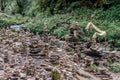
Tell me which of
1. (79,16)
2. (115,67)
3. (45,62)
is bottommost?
(115,67)

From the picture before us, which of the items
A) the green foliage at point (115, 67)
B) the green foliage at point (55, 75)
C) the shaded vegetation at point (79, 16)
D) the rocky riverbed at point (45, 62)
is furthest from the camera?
the shaded vegetation at point (79, 16)

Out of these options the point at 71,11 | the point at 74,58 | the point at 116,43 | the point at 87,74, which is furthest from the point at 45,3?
the point at 87,74

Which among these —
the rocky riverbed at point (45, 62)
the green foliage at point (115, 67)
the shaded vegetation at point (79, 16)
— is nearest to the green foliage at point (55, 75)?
the rocky riverbed at point (45, 62)

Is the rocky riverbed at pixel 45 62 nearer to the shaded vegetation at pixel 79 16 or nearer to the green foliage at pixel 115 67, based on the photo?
the green foliage at pixel 115 67

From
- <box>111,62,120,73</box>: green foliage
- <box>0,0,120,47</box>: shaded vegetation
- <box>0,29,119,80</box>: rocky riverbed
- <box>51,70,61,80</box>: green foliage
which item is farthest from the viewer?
<box>0,0,120,47</box>: shaded vegetation

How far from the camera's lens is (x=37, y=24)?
16641 mm

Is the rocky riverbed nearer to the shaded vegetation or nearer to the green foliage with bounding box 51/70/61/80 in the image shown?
the green foliage with bounding box 51/70/61/80

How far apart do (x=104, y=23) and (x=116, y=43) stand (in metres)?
2.46

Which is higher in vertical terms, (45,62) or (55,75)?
(55,75)

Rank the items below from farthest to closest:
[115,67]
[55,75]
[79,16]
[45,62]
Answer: [79,16], [115,67], [45,62], [55,75]

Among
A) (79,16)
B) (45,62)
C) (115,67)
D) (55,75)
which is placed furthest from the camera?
(79,16)

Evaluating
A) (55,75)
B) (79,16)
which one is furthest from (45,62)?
(79,16)

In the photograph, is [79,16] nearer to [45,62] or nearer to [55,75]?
[45,62]

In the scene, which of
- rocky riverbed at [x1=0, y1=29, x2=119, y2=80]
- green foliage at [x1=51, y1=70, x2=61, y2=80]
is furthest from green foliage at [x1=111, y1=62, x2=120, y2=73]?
green foliage at [x1=51, y1=70, x2=61, y2=80]
